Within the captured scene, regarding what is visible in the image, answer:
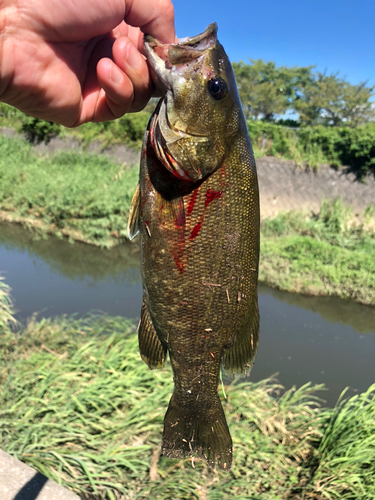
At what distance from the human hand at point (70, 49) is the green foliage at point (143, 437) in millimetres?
2687

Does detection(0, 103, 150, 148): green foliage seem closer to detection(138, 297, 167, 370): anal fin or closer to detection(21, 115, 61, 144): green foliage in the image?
detection(21, 115, 61, 144): green foliage

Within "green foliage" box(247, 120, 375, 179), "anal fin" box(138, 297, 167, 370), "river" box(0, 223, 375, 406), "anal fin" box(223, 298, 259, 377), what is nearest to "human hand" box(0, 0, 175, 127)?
"anal fin" box(138, 297, 167, 370)

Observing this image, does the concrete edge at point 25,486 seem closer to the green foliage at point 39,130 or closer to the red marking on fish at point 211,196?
the red marking on fish at point 211,196

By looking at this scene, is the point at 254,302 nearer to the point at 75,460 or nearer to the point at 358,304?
the point at 75,460

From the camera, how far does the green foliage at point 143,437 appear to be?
3.01 meters

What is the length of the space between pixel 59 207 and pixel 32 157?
5747mm

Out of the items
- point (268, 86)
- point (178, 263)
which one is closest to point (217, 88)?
point (178, 263)

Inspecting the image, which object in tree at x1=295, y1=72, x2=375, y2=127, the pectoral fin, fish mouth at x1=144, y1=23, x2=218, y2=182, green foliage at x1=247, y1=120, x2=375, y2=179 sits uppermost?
tree at x1=295, y1=72, x2=375, y2=127

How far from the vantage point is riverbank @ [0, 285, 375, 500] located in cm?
301

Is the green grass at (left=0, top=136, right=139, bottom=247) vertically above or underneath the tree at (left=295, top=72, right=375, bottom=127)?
underneath

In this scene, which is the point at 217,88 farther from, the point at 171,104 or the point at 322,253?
the point at 322,253

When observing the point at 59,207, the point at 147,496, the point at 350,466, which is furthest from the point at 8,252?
the point at 350,466

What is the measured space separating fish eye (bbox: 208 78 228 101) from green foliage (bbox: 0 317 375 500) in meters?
2.91

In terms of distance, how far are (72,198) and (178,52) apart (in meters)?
9.95
